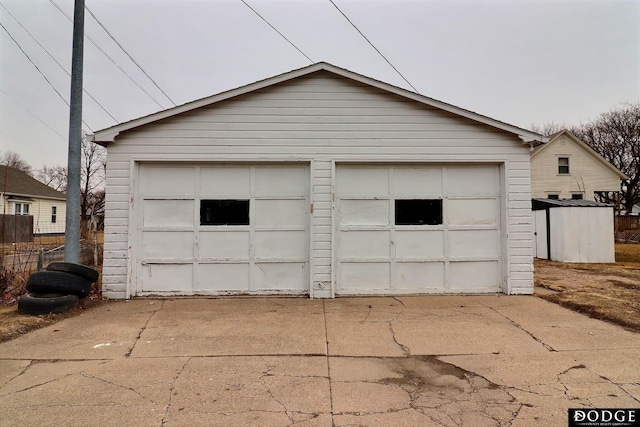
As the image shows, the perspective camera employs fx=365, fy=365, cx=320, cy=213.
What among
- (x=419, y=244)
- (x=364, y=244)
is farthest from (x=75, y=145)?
(x=419, y=244)

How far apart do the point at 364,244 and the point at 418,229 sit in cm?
108

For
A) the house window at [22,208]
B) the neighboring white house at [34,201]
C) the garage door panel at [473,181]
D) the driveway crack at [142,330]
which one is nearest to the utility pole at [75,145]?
the driveway crack at [142,330]

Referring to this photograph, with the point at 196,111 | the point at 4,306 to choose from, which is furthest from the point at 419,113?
the point at 4,306

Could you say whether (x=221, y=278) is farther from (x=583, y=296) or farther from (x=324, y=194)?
(x=583, y=296)

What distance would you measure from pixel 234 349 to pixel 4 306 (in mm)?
4526

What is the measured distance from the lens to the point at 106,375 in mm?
3592

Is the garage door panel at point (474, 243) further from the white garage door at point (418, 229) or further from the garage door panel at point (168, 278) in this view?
the garage door panel at point (168, 278)

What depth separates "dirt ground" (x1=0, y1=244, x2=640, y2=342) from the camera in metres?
5.14

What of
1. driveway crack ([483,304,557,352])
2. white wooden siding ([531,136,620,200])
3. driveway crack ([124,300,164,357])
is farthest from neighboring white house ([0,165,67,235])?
white wooden siding ([531,136,620,200])

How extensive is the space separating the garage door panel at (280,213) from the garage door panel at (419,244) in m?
1.87

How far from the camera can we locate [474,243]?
7.02 metres

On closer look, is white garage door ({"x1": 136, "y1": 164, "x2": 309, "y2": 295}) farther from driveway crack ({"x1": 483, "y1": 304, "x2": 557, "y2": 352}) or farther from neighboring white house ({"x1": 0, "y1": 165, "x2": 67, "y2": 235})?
neighboring white house ({"x1": 0, "y1": 165, "x2": 67, "y2": 235})

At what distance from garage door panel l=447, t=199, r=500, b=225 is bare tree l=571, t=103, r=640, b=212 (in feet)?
111

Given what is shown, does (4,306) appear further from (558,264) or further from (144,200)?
(558,264)
